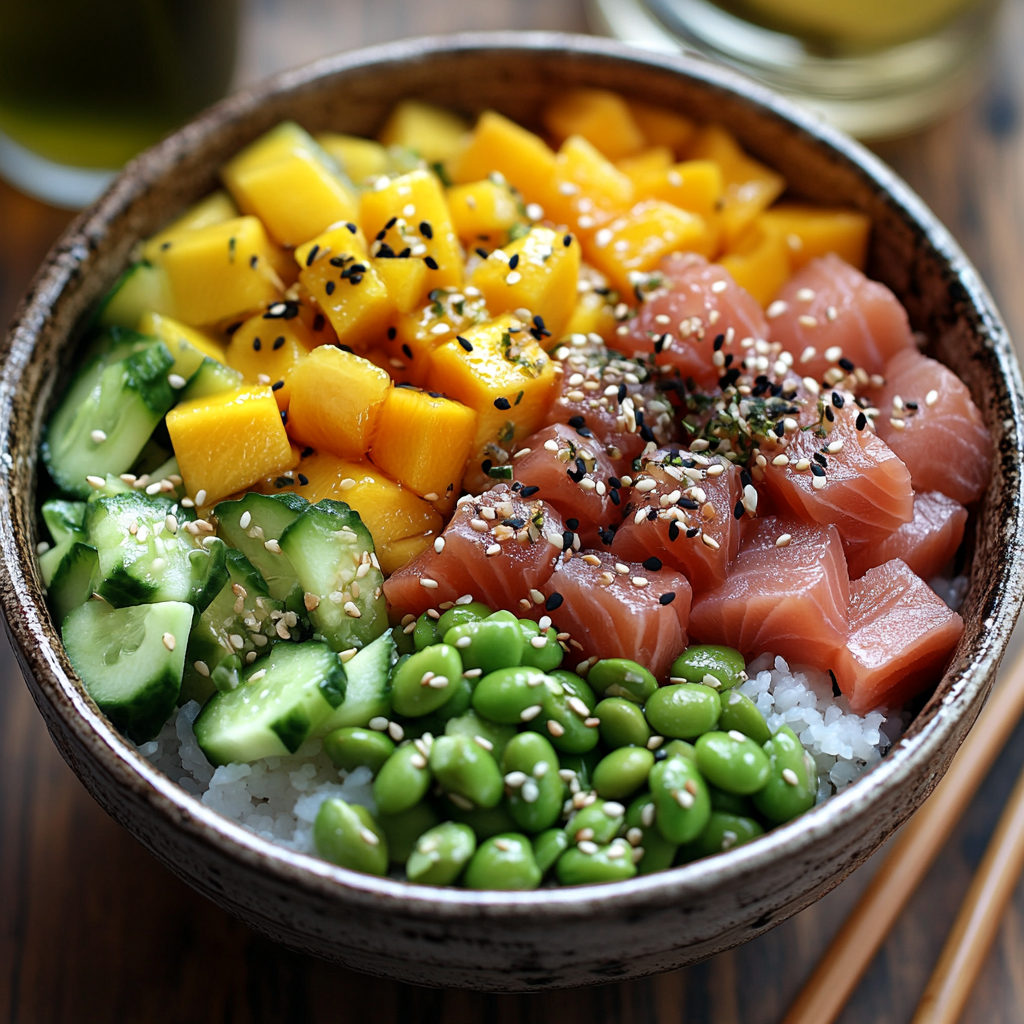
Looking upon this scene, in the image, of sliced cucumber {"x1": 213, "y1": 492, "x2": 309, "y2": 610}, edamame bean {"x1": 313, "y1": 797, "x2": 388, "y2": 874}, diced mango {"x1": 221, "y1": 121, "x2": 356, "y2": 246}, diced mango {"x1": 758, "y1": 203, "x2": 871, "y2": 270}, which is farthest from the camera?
diced mango {"x1": 758, "y1": 203, "x2": 871, "y2": 270}

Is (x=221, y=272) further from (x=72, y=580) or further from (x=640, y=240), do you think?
(x=640, y=240)

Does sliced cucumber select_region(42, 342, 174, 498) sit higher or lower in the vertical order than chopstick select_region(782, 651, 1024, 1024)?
higher

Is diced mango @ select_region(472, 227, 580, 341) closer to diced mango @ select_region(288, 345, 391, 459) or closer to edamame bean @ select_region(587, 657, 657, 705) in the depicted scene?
diced mango @ select_region(288, 345, 391, 459)

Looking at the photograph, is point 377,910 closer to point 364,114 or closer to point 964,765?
point 964,765

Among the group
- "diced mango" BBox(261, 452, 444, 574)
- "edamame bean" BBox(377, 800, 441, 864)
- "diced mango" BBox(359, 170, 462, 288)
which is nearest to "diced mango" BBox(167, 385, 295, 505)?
"diced mango" BBox(261, 452, 444, 574)

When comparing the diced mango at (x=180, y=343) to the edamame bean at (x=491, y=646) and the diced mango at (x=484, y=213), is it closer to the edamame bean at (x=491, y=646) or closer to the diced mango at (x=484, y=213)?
the diced mango at (x=484, y=213)

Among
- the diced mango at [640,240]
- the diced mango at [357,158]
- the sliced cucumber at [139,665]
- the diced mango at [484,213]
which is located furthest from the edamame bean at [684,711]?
the diced mango at [357,158]

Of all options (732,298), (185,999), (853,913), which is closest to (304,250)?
(732,298)
